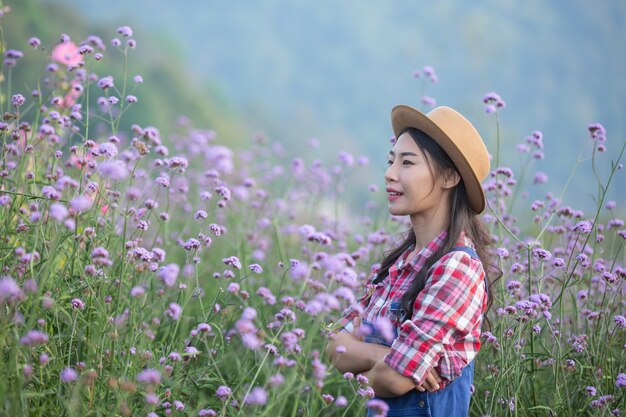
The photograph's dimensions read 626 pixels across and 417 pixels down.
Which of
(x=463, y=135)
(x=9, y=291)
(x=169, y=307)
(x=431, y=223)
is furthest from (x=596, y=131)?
(x=9, y=291)

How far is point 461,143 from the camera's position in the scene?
2328 millimetres

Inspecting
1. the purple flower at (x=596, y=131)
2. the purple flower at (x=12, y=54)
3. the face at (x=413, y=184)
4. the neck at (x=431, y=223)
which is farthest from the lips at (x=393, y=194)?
the purple flower at (x=12, y=54)

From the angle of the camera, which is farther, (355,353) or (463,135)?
(463,135)

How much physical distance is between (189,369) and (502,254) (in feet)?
3.93

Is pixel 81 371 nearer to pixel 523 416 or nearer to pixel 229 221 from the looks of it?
pixel 523 416

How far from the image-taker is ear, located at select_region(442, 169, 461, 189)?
2.39 metres

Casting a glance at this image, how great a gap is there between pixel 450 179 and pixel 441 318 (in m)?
0.56

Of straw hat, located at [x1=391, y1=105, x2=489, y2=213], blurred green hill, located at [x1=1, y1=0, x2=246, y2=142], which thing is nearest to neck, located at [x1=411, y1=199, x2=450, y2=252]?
straw hat, located at [x1=391, y1=105, x2=489, y2=213]

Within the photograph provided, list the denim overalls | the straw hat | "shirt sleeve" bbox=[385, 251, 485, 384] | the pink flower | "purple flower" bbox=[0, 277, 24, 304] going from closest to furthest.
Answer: "purple flower" bbox=[0, 277, 24, 304] < "shirt sleeve" bbox=[385, 251, 485, 384] < the denim overalls < the straw hat < the pink flower

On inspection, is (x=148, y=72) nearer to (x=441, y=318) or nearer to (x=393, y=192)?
(x=393, y=192)

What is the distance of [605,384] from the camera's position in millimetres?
2658

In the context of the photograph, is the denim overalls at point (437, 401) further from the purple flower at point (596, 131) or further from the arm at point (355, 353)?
the purple flower at point (596, 131)

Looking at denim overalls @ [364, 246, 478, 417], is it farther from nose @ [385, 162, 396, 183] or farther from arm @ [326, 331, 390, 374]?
nose @ [385, 162, 396, 183]

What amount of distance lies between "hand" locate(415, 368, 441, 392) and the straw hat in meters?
0.63
